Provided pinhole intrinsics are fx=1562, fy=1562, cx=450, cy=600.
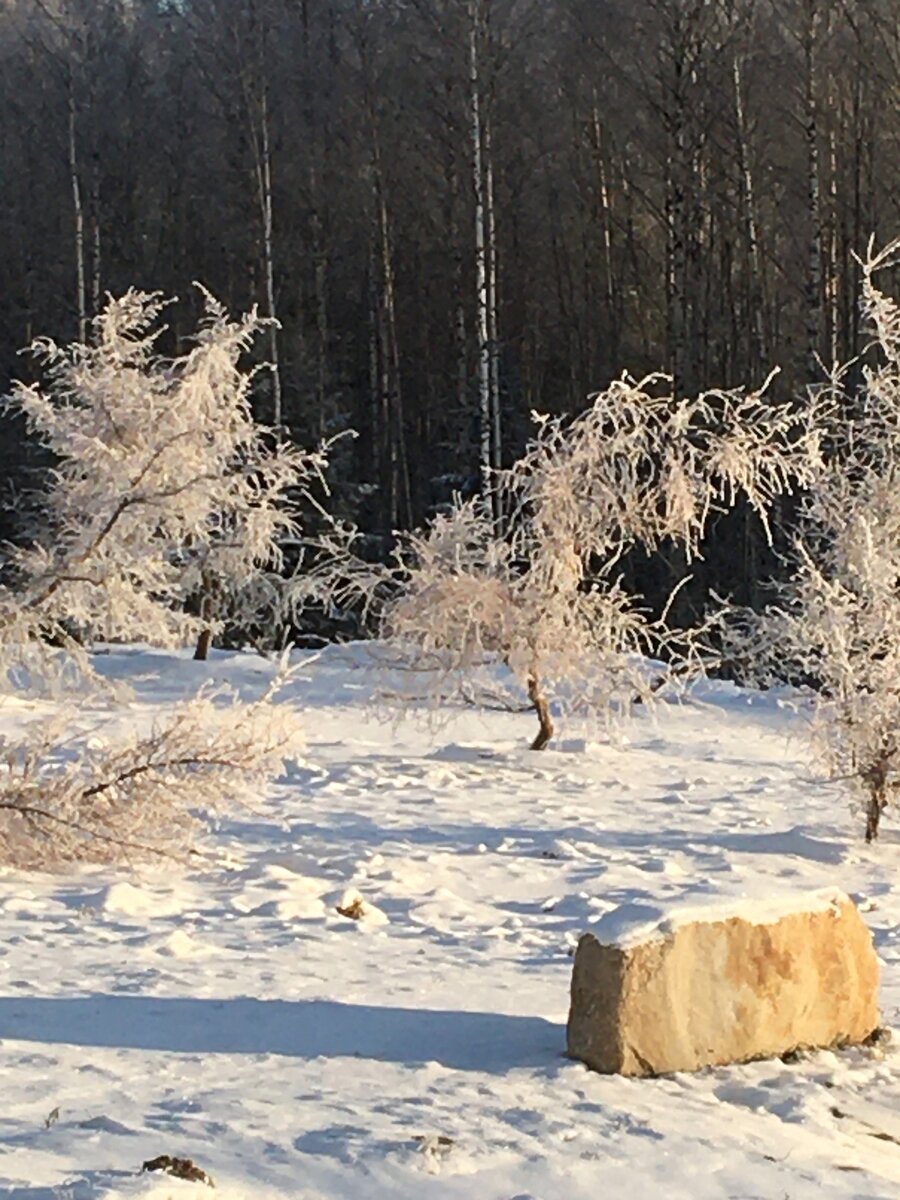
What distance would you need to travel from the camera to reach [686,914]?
211 inches

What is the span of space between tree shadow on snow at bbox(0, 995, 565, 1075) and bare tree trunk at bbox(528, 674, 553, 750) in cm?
679

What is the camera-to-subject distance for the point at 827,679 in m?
10.1

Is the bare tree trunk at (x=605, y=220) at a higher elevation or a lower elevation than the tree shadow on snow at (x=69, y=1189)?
higher

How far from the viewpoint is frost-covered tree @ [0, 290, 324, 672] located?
10320 mm

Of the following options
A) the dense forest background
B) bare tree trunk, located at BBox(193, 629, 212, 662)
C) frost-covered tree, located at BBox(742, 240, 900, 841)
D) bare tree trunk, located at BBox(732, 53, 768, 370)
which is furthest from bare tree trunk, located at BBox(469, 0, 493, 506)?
frost-covered tree, located at BBox(742, 240, 900, 841)

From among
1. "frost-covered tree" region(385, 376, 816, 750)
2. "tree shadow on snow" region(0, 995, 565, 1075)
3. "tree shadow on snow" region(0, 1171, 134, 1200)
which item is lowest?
"tree shadow on snow" region(0, 995, 565, 1075)

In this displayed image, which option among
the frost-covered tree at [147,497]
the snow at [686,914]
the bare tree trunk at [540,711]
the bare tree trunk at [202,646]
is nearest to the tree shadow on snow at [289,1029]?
the snow at [686,914]

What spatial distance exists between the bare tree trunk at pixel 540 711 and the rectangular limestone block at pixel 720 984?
271 inches

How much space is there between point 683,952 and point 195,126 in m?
32.7

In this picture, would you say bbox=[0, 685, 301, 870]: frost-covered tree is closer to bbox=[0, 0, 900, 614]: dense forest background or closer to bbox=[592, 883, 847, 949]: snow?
bbox=[592, 883, 847, 949]: snow

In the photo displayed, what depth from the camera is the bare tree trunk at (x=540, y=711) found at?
12742 mm

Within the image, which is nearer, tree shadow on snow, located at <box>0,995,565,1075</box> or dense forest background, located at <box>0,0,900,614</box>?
tree shadow on snow, located at <box>0,995,565,1075</box>

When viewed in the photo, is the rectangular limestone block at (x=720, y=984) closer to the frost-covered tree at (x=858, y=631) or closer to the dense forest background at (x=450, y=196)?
the frost-covered tree at (x=858, y=631)

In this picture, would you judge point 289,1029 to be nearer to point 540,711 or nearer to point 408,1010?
point 408,1010
